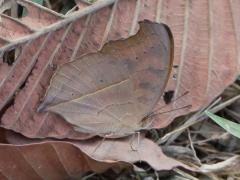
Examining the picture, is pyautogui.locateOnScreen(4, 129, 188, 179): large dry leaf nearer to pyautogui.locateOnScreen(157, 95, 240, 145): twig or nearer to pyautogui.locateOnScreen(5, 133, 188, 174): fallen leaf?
pyautogui.locateOnScreen(5, 133, 188, 174): fallen leaf

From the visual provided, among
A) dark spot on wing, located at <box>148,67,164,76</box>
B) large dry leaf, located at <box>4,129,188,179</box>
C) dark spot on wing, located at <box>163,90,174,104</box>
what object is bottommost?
large dry leaf, located at <box>4,129,188,179</box>

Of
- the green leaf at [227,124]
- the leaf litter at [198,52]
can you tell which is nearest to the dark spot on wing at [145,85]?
the leaf litter at [198,52]

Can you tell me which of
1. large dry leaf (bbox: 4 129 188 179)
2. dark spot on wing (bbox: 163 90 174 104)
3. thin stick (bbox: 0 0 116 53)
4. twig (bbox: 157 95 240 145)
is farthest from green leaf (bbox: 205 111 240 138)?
thin stick (bbox: 0 0 116 53)

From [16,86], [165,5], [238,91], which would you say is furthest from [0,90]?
[238,91]

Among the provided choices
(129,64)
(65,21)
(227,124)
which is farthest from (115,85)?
(227,124)

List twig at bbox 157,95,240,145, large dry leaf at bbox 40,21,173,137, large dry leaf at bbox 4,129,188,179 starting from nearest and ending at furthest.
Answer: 1. large dry leaf at bbox 4,129,188,179
2. large dry leaf at bbox 40,21,173,137
3. twig at bbox 157,95,240,145

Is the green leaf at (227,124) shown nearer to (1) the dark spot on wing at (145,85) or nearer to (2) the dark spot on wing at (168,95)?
(2) the dark spot on wing at (168,95)
